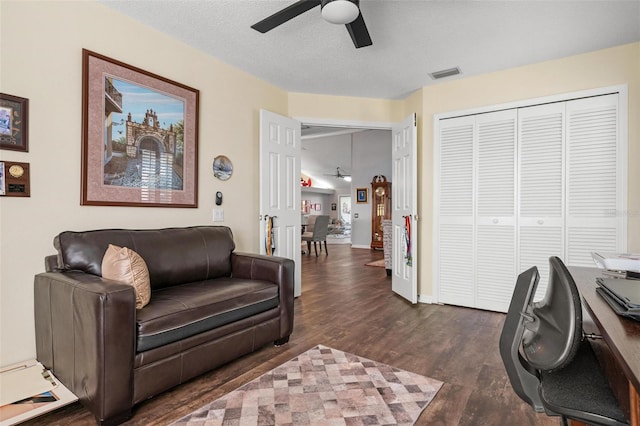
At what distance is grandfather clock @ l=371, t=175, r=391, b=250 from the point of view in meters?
9.48

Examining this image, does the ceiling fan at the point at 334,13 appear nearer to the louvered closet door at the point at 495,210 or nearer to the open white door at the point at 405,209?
the open white door at the point at 405,209

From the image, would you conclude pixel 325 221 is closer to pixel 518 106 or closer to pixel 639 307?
pixel 518 106

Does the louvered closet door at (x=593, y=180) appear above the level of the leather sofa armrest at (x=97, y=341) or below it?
above

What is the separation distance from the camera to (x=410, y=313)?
3.54 m

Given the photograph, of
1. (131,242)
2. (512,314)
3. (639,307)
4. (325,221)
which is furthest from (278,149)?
(325,221)

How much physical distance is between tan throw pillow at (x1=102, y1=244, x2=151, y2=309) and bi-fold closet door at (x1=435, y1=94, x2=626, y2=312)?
10.2 feet

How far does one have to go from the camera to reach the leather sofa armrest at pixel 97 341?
1.58 m

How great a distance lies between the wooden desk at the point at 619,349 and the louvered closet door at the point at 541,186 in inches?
90.7

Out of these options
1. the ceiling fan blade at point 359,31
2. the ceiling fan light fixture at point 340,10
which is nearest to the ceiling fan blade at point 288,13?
the ceiling fan light fixture at point 340,10

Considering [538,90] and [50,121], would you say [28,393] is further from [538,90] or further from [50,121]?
[538,90]

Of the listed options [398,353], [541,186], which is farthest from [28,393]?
[541,186]

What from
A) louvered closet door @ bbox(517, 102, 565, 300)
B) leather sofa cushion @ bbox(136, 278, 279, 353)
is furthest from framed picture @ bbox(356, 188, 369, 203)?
leather sofa cushion @ bbox(136, 278, 279, 353)

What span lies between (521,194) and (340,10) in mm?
2648

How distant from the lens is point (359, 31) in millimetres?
2248
